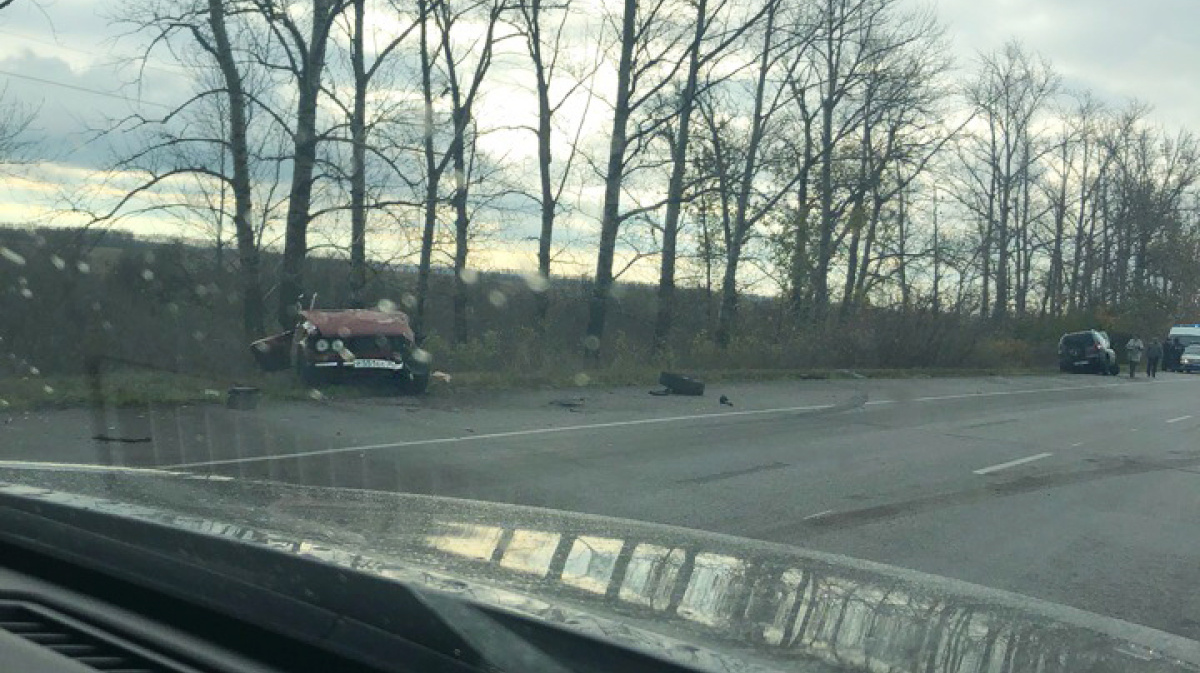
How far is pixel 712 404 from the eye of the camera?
1900cm

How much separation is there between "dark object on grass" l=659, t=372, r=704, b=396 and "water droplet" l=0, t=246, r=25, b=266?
13101mm

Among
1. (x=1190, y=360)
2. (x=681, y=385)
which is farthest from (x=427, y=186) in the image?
(x=1190, y=360)

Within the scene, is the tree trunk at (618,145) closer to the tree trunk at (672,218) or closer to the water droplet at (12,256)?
the tree trunk at (672,218)

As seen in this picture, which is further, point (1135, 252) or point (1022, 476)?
point (1135, 252)

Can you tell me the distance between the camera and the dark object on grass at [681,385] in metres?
20.5

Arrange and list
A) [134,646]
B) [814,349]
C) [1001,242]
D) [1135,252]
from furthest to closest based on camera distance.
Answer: [1135,252] → [1001,242] → [814,349] → [134,646]

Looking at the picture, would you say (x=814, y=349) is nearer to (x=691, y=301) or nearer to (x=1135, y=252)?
(x=691, y=301)

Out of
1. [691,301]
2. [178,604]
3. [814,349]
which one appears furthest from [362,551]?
[691,301]

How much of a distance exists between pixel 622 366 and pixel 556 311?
50.6 feet

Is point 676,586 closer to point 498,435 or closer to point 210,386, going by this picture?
point 498,435

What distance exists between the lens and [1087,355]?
4491cm

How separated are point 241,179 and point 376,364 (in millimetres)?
7043

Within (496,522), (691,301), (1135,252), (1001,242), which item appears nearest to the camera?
(496,522)

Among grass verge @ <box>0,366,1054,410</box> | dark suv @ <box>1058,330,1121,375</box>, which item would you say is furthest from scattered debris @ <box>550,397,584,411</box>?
dark suv @ <box>1058,330,1121,375</box>
